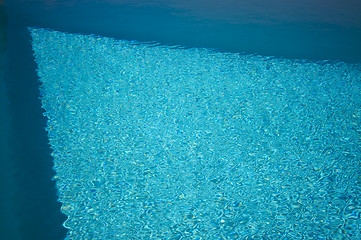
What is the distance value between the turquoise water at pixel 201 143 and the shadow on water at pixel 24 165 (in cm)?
9

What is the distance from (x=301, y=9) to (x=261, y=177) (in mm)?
5230

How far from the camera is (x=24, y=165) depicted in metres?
2.11

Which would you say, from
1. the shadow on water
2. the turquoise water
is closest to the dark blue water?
the shadow on water

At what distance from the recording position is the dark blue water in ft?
6.11

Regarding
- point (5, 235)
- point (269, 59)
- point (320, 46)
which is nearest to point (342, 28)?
point (320, 46)

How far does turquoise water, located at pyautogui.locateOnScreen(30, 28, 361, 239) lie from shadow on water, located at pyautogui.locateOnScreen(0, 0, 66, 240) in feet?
0.29

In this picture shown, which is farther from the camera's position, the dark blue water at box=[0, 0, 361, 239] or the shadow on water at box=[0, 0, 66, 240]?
the dark blue water at box=[0, 0, 361, 239]

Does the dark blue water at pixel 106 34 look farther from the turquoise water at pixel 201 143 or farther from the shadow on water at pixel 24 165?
the turquoise water at pixel 201 143

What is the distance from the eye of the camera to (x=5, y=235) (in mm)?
1602

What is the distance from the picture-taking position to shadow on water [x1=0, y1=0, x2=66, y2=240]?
1686 mm

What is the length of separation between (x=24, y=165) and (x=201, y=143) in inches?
53.6

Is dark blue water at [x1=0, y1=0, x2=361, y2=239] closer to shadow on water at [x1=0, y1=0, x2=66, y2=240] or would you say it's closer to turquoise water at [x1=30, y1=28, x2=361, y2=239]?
shadow on water at [x1=0, y1=0, x2=66, y2=240]

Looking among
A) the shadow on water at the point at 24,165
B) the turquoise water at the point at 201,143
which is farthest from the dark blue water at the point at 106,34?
the turquoise water at the point at 201,143

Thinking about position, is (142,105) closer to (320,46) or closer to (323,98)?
(323,98)
